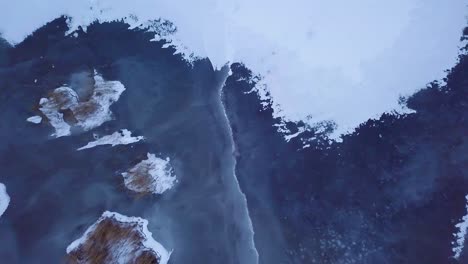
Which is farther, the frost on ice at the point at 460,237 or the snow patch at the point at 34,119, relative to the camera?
the snow patch at the point at 34,119

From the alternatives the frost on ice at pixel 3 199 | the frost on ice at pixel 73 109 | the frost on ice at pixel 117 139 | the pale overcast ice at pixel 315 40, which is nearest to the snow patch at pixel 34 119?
the frost on ice at pixel 73 109

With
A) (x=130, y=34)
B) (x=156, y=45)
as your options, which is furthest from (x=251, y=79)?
(x=130, y=34)

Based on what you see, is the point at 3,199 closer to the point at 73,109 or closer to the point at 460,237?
the point at 73,109

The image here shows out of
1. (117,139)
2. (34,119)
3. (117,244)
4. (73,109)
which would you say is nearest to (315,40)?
(117,139)

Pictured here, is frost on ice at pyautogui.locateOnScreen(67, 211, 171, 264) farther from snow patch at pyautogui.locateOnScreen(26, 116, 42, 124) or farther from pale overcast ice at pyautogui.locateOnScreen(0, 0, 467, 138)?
pale overcast ice at pyautogui.locateOnScreen(0, 0, 467, 138)

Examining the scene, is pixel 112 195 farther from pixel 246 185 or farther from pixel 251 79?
pixel 251 79

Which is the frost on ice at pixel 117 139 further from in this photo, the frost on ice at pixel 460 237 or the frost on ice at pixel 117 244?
the frost on ice at pixel 460 237
